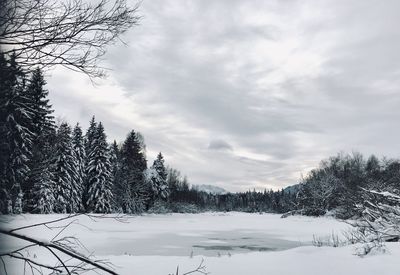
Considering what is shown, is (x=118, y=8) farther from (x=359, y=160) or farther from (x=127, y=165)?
(x=359, y=160)

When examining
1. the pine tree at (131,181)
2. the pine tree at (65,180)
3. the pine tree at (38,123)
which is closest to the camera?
the pine tree at (38,123)

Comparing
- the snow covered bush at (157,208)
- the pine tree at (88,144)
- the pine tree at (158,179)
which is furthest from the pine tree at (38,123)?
the pine tree at (158,179)

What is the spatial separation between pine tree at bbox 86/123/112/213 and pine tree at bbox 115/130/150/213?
218cm

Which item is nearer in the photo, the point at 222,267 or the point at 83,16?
the point at 83,16

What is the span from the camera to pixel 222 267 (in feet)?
29.4

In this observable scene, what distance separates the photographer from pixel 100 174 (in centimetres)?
4794

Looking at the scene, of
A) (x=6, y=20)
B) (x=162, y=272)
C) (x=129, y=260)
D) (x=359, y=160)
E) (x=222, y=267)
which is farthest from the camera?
(x=359, y=160)

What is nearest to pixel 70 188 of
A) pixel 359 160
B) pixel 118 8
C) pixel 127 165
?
pixel 127 165

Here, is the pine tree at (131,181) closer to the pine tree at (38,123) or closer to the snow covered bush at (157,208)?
the snow covered bush at (157,208)

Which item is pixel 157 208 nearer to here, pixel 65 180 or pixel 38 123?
pixel 65 180

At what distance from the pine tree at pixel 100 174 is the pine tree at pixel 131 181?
2.18 m

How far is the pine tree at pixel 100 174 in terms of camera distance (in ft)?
155

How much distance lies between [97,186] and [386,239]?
1592 inches

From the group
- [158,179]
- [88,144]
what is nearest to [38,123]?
[88,144]
